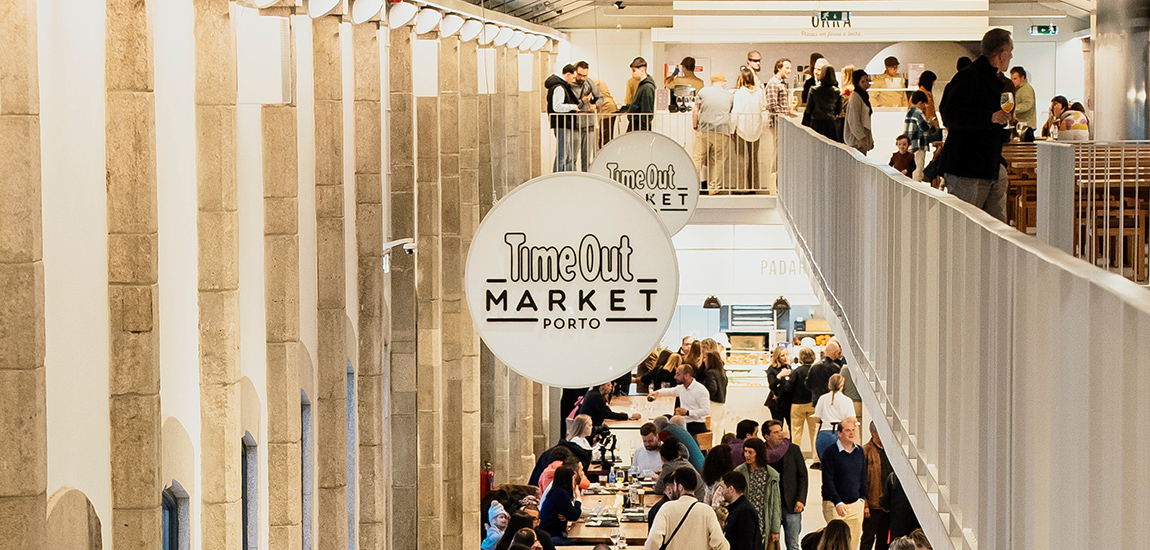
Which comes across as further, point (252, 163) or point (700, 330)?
point (700, 330)

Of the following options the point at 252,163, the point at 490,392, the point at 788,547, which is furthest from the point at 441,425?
the point at 252,163

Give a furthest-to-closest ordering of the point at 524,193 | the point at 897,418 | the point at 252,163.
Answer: the point at 252,163
the point at 524,193
the point at 897,418

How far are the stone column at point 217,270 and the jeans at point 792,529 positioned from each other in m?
5.30

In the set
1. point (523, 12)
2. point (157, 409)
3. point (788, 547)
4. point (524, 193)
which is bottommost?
point (788, 547)

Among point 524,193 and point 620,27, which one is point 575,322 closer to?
point 524,193

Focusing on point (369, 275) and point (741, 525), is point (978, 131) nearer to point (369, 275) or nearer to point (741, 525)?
point (741, 525)

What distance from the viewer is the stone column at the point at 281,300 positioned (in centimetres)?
1097

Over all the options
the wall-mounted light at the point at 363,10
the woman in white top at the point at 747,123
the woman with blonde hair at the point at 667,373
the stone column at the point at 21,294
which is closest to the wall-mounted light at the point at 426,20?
the wall-mounted light at the point at 363,10

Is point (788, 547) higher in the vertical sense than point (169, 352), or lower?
lower

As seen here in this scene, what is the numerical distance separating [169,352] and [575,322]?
9.03 ft

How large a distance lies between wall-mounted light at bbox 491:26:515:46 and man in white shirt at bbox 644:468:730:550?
1135cm

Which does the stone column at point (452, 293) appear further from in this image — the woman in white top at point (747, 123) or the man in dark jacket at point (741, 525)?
the man in dark jacket at point (741, 525)

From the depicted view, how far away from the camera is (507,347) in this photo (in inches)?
310

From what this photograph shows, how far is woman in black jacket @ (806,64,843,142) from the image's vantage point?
1567 centimetres
